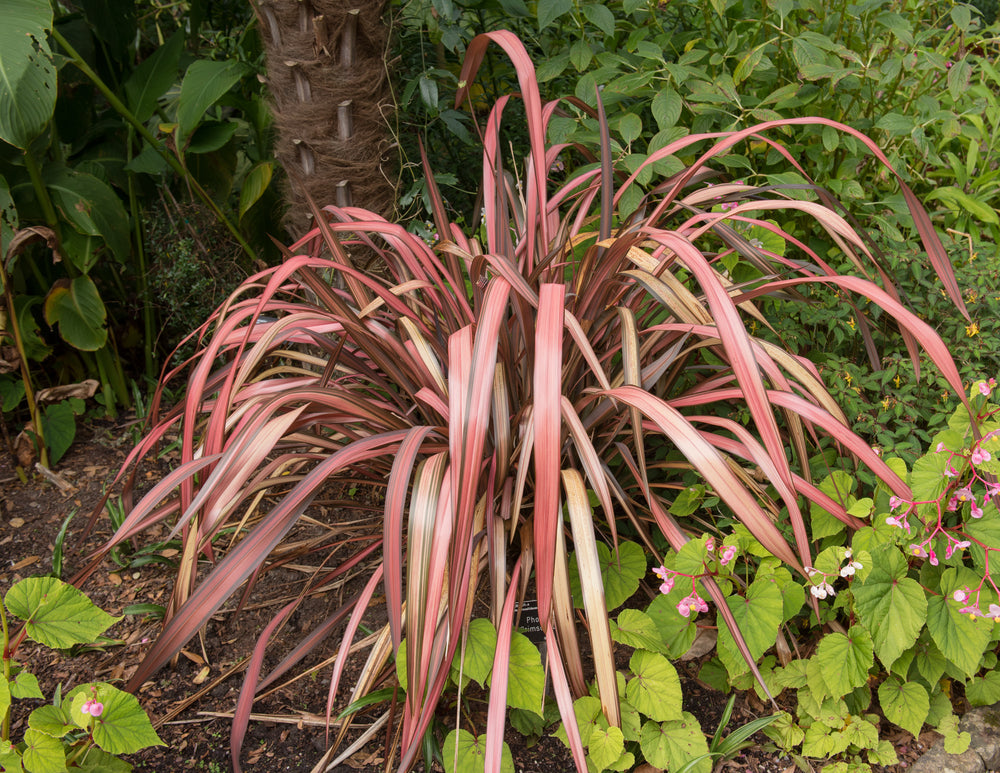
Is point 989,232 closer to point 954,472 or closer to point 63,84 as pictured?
point 954,472

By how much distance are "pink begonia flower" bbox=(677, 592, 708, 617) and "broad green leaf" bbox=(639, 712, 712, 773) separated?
0.63 feet

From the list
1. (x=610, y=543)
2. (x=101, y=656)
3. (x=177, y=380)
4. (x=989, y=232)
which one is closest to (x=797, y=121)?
(x=610, y=543)

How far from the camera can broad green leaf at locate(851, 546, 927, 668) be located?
4.12 ft

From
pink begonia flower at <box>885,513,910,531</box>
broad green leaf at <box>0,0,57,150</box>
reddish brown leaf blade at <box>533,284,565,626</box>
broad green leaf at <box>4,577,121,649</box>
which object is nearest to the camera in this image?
reddish brown leaf blade at <box>533,284,565,626</box>

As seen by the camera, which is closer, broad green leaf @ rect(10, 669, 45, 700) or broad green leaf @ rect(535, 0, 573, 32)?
broad green leaf @ rect(10, 669, 45, 700)

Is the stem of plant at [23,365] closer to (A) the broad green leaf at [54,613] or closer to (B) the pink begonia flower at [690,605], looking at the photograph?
(A) the broad green leaf at [54,613]

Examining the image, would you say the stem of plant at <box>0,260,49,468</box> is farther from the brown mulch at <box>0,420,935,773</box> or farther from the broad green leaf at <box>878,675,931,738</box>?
the broad green leaf at <box>878,675,931,738</box>

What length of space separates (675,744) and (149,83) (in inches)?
86.0

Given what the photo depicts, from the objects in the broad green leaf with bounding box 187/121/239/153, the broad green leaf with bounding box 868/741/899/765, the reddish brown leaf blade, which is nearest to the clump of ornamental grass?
the reddish brown leaf blade

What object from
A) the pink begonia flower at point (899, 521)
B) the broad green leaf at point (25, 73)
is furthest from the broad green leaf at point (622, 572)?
the broad green leaf at point (25, 73)

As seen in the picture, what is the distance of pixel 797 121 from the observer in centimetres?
148

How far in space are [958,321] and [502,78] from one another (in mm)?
1529

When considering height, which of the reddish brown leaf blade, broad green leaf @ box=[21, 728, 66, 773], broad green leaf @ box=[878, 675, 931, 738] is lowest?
broad green leaf @ box=[878, 675, 931, 738]

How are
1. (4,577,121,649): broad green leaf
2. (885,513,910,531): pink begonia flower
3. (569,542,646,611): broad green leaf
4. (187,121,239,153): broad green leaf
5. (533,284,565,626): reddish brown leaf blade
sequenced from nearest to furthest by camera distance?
1. (533,284,565,626): reddish brown leaf blade
2. (4,577,121,649): broad green leaf
3. (885,513,910,531): pink begonia flower
4. (569,542,646,611): broad green leaf
5. (187,121,239,153): broad green leaf
